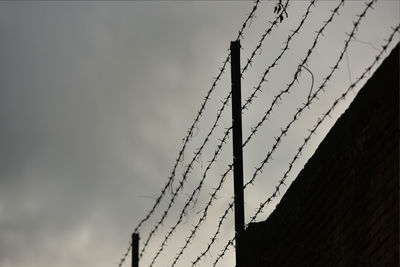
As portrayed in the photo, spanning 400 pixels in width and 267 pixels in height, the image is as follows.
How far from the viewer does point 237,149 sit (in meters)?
7.11

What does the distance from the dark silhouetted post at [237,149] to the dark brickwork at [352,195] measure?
0.32 ft

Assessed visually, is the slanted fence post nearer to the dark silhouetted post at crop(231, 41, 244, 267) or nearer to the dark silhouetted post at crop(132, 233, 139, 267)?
the dark silhouetted post at crop(231, 41, 244, 267)

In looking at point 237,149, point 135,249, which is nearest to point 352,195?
point 237,149

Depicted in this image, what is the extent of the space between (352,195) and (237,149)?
1190 millimetres

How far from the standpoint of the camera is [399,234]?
220 inches

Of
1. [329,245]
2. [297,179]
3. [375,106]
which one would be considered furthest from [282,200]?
[375,106]

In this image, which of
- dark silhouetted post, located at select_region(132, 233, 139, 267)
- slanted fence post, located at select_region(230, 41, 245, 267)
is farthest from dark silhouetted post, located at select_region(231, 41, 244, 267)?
dark silhouetted post, located at select_region(132, 233, 139, 267)

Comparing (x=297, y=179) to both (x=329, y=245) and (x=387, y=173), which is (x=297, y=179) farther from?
(x=387, y=173)

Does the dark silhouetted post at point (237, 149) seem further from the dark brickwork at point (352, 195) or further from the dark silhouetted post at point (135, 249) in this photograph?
the dark silhouetted post at point (135, 249)

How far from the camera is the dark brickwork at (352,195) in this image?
580cm

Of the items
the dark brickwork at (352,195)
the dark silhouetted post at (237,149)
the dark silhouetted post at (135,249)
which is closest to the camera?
the dark brickwork at (352,195)

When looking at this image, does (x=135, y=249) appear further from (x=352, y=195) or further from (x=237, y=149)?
(x=352, y=195)

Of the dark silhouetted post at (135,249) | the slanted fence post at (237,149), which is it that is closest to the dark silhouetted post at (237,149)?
the slanted fence post at (237,149)

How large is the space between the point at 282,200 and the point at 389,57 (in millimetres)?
1609
